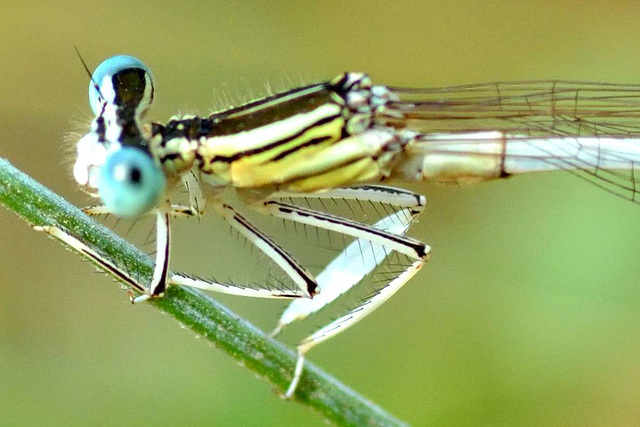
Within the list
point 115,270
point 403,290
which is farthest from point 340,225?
point 403,290

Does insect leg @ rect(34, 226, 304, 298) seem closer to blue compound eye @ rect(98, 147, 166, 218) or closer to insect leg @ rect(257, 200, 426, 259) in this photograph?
blue compound eye @ rect(98, 147, 166, 218)

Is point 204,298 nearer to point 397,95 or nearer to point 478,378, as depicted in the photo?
point 397,95

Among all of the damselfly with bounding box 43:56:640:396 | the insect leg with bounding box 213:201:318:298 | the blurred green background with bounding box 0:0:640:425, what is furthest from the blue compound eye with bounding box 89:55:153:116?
the blurred green background with bounding box 0:0:640:425

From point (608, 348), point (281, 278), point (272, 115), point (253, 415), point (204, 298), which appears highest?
point (608, 348)

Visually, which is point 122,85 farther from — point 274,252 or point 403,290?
point 403,290

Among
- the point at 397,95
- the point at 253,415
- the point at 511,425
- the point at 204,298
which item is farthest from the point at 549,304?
the point at 204,298
